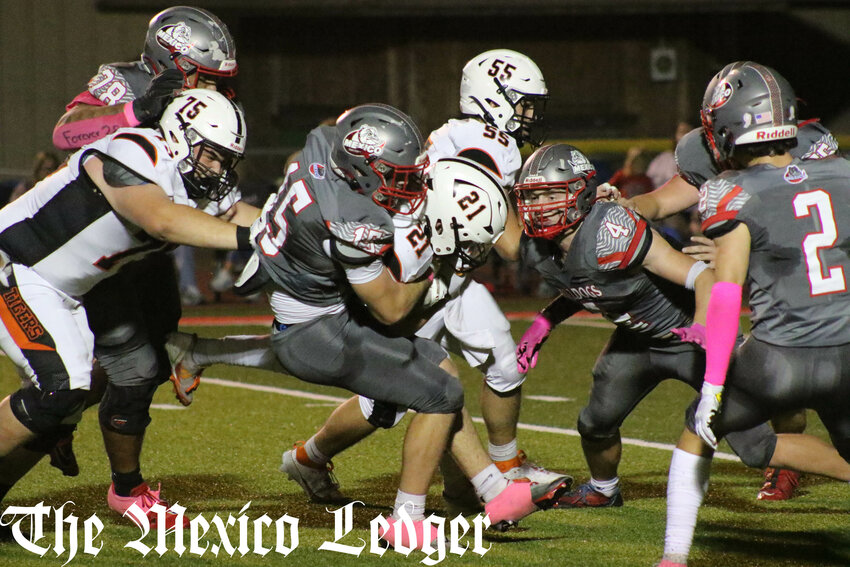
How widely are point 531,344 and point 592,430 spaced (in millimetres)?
403

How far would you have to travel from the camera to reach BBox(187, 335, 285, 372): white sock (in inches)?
180

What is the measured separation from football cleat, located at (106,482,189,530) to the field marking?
2339 millimetres

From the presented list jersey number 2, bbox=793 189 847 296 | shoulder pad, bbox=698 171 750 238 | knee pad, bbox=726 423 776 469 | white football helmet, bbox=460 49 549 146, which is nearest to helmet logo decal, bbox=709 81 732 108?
shoulder pad, bbox=698 171 750 238

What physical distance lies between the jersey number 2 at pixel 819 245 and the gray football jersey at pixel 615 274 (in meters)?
0.64

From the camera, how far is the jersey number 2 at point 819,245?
138 inches

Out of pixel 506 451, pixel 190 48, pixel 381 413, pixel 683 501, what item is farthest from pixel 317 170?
pixel 683 501

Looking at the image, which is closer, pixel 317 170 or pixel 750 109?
pixel 750 109

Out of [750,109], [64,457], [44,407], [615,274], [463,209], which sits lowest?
[64,457]

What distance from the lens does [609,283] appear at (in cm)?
414

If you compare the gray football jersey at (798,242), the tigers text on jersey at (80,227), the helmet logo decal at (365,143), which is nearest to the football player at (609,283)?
the gray football jersey at (798,242)

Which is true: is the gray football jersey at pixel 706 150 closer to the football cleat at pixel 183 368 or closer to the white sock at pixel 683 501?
the white sock at pixel 683 501

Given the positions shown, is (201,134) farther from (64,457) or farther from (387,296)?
(64,457)

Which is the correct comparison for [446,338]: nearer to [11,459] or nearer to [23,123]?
[11,459]

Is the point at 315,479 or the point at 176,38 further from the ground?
the point at 176,38
